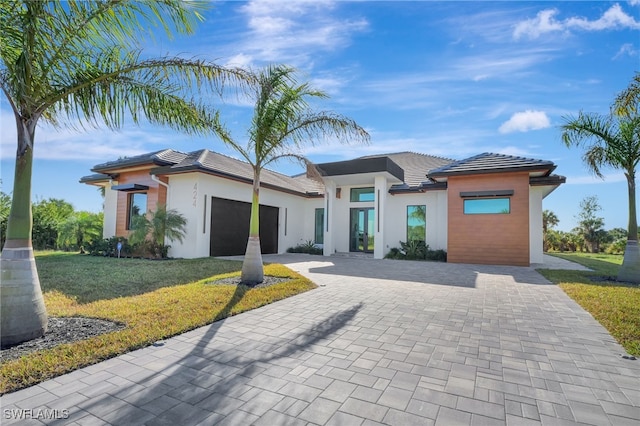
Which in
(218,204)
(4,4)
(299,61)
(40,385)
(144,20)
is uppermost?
(299,61)

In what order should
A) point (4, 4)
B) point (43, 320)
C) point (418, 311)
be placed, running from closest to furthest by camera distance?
point (4, 4) < point (43, 320) < point (418, 311)

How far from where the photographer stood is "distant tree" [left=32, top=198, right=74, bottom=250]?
18.8 meters

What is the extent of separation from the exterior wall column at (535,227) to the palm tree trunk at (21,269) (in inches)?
654

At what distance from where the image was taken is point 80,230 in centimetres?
1589

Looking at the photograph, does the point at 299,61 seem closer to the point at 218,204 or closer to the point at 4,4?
the point at 4,4

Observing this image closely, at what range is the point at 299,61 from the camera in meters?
7.49

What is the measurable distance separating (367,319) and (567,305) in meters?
4.25

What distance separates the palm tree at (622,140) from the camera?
8758 millimetres

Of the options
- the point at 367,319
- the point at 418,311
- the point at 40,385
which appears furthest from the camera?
the point at 418,311

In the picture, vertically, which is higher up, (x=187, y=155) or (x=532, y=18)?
(x=532, y=18)

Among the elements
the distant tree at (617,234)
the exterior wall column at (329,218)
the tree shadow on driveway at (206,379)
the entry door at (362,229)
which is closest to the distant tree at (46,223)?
the exterior wall column at (329,218)

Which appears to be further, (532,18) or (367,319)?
(532,18)

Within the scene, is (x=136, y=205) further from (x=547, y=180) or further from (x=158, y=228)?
(x=547, y=180)

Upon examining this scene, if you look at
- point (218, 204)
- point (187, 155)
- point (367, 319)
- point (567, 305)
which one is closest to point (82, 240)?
point (187, 155)
